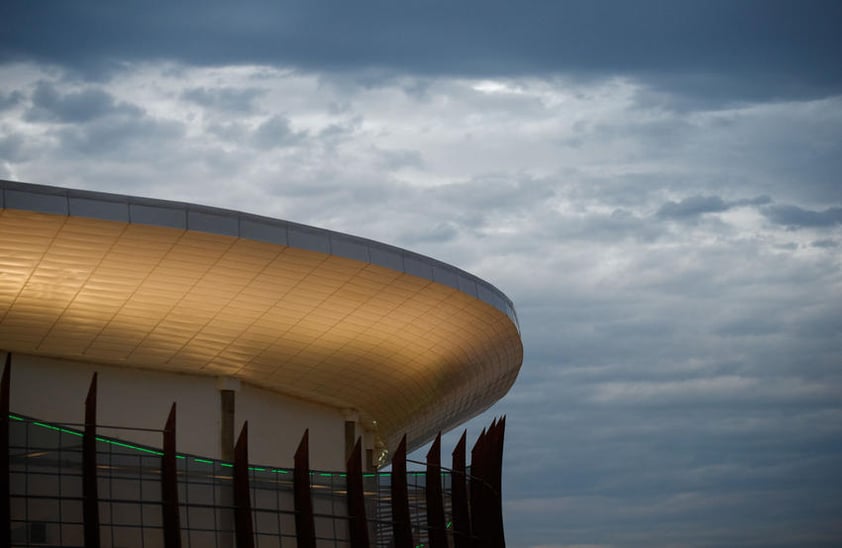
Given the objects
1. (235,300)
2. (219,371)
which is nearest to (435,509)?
(235,300)

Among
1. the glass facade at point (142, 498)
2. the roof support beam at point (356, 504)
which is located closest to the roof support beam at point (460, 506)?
the glass facade at point (142, 498)

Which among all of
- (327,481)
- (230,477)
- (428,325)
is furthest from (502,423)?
(230,477)

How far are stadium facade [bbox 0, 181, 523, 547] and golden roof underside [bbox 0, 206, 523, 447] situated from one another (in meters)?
0.07

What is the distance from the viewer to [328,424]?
4450cm

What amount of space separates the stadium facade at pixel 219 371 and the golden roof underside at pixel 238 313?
0.24 ft

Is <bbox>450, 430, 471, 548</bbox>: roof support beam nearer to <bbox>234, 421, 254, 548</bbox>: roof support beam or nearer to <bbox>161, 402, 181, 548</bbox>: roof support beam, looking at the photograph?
<bbox>234, 421, 254, 548</bbox>: roof support beam

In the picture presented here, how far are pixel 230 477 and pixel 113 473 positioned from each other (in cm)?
331

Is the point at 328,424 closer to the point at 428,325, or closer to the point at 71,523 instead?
the point at 428,325

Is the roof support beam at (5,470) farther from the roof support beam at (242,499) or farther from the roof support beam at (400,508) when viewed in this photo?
the roof support beam at (400,508)

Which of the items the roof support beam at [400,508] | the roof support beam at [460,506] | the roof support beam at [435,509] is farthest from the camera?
the roof support beam at [460,506]

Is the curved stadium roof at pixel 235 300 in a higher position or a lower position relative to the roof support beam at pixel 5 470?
higher

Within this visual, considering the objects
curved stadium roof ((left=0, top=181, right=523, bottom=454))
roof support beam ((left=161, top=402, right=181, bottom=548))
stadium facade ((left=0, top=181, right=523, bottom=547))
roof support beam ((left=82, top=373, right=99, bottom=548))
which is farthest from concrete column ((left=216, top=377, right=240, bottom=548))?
roof support beam ((left=82, top=373, right=99, bottom=548))

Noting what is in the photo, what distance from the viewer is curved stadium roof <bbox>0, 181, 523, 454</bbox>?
3028 cm

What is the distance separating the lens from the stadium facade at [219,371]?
96.1ft
